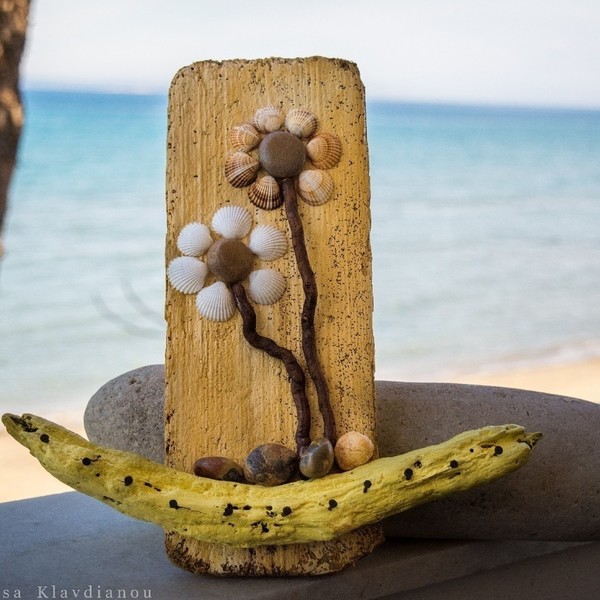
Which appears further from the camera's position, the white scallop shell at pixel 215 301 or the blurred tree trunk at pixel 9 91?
the blurred tree trunk at pixel 9 91

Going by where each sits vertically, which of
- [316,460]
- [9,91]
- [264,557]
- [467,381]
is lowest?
[264,557]

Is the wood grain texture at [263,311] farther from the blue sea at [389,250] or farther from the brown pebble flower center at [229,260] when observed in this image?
the blue sea at [389,250]

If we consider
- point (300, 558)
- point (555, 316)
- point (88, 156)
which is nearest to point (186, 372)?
point (300, 558)

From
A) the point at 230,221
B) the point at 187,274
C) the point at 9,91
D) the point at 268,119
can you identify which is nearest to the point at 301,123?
the point at 268,119

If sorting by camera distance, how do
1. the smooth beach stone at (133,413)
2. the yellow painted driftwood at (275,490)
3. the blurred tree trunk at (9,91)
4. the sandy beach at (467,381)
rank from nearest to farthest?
1. the yellow painted driftwood at (275,490)
2. the blurred tree trunk at (9,91)
3. the smooth beach stone at (133,413)
4. the sandy beach at (467,381)

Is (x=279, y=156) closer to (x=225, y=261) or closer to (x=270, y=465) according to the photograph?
(x=225, y=261)

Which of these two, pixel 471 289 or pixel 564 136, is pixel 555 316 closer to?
pixel 471 289

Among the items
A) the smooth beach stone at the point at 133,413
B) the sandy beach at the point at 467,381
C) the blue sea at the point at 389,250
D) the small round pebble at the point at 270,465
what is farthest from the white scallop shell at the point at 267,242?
the blue sea at the point at 389,250
